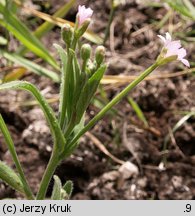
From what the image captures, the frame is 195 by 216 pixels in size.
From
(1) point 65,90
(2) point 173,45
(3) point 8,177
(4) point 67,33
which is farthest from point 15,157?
(2) point 173,45

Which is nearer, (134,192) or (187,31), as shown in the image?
(134,192)

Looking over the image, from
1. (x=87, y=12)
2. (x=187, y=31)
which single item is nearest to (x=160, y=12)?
(x=187, y=31)

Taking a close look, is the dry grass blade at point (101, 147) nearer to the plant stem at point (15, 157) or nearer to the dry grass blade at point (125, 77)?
the dry grass blade at point (125, 77)

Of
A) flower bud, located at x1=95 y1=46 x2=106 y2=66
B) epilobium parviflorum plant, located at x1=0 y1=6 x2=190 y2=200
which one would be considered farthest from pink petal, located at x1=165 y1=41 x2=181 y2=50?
flower bud, located at x1=95 y1=46 x2=106 y2=66

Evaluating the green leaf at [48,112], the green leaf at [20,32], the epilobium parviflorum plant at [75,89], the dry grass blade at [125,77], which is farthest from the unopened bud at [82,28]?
the dry grass blade at [125,77]

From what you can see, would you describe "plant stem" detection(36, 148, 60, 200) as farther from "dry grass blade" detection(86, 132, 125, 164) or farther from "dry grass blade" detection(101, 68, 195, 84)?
"dry grass blade" detection(101, 68, 195, 84)
